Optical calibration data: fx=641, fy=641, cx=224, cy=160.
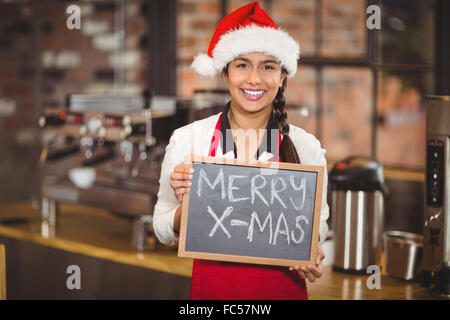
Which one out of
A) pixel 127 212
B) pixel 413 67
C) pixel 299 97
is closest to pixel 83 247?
pixel 127 212

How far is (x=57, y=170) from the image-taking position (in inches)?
143

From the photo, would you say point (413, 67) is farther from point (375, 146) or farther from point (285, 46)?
point (285, 46)

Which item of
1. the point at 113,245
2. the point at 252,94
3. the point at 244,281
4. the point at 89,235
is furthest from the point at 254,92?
the point at 89,235

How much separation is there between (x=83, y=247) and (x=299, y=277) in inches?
44.1

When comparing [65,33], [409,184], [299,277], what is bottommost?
[299,277]

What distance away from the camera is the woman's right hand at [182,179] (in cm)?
146

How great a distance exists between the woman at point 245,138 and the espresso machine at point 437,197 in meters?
0.46

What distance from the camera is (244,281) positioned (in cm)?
157

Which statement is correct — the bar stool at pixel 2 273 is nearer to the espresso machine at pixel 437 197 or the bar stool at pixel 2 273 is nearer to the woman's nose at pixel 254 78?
the woman's nose at pixel 254 78

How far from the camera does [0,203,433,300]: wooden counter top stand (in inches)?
74.8

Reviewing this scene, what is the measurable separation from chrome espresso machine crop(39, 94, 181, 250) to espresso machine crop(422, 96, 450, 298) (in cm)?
97

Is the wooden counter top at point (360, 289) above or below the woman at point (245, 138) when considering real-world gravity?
below

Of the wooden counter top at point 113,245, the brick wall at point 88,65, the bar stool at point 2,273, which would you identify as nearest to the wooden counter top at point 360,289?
the wooden counter top at point 113,245

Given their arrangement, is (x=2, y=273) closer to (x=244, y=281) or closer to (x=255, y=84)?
(x=244, y=281)
